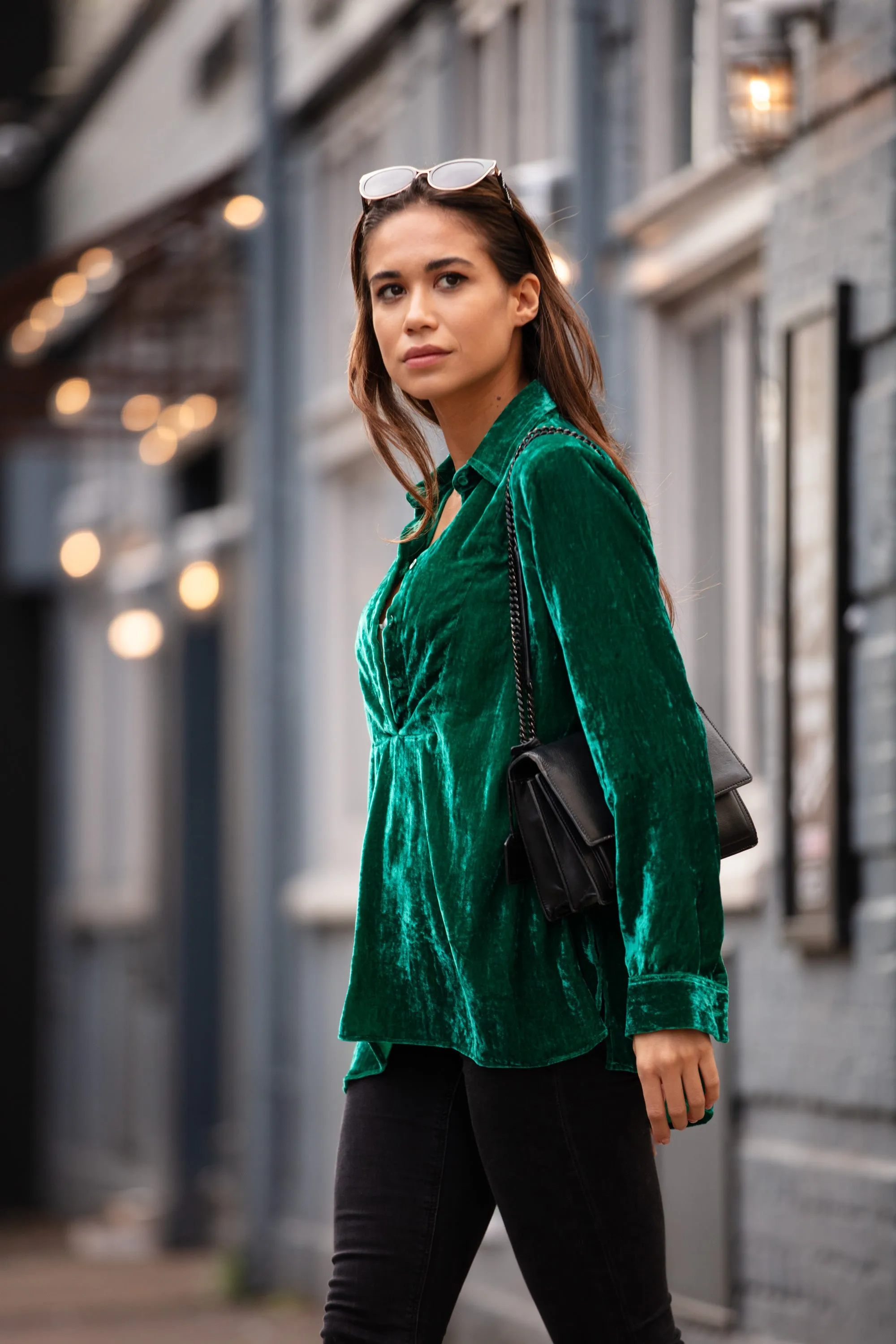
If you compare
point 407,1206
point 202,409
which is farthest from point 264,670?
point 407,1206

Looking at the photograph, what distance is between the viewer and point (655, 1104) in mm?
2195

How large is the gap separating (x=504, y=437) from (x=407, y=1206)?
0.89m

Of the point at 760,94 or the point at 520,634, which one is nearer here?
the point at 520,634

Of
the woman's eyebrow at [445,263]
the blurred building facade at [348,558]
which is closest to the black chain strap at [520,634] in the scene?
the woman's eyebrow at [445,263]

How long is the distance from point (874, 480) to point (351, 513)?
4012mm

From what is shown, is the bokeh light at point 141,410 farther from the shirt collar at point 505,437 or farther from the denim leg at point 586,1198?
the denim leg at point 586,1198

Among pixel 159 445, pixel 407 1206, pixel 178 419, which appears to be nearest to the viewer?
pixel 407 1206

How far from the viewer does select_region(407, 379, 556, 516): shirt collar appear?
2.46 meters

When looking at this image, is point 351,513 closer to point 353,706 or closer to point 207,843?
point 353,706

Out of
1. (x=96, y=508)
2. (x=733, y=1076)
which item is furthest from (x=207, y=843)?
(x=733, y=1076)

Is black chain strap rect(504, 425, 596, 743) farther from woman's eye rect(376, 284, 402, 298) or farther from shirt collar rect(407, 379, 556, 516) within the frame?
woman's eye rect(376, 284, 402, 298)

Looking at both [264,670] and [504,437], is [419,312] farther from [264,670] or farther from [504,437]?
[264,670]

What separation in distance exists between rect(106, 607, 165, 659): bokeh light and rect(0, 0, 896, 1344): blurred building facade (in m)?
0.04

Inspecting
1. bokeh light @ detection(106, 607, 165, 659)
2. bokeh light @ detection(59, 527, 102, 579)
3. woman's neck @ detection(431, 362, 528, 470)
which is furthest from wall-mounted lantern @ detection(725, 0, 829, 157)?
bokeh light @ detection(59, 527, 102, 579)
